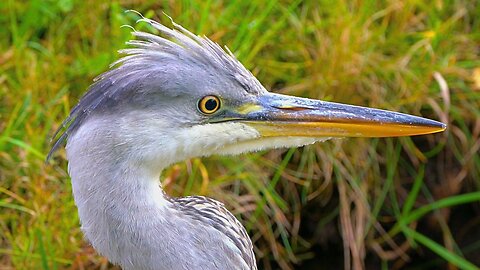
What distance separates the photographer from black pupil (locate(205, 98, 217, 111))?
4.91 ft

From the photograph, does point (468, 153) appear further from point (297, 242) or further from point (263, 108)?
point (263, 108)

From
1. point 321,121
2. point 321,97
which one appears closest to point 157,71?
point 321,121

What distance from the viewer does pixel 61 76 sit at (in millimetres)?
2486

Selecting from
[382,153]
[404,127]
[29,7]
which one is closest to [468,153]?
[382,153]

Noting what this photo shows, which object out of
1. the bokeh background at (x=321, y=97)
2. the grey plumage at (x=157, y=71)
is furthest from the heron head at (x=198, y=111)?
the bokeh background at (x=321, y=97)

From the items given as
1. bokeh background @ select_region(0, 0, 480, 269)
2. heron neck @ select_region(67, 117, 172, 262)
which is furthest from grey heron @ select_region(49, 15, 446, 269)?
bokeh background @ select_region(0, 0, 480, 269)

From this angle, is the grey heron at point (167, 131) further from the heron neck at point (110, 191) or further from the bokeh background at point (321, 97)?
the bokeh background at point (321, 97)

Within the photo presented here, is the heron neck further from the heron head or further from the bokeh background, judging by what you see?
the bokeh background

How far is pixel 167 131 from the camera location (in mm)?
1462

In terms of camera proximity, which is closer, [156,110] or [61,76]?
[156,110]

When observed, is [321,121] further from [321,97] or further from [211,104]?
[321,97]

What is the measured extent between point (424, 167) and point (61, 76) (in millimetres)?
1238

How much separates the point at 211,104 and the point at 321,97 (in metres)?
1.11

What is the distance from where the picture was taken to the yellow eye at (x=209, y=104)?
4.89 feet
